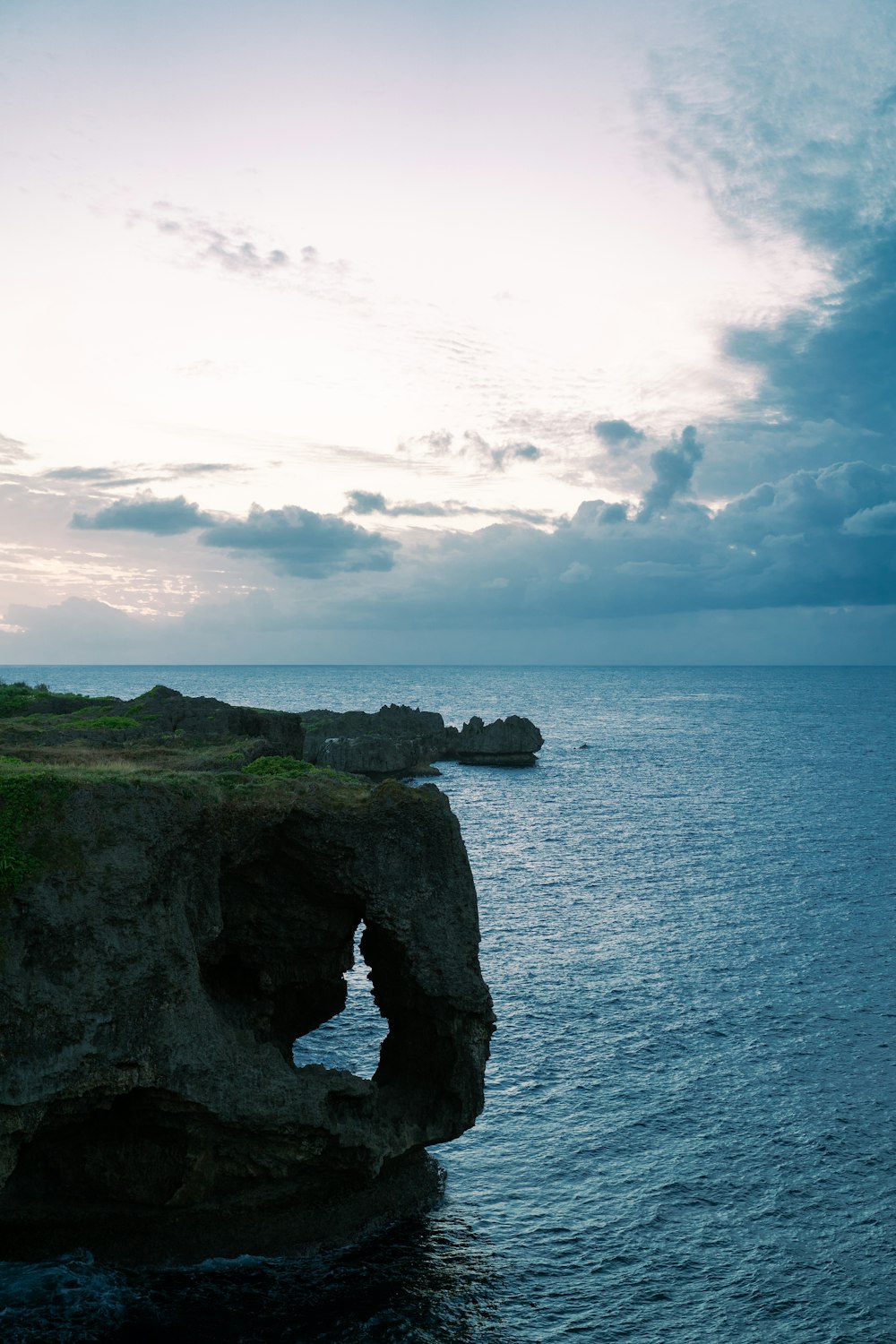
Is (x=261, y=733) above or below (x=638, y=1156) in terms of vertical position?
above

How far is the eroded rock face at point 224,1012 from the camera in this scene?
20.3m

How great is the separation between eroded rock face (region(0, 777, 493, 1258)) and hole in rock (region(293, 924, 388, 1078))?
7.07 meters

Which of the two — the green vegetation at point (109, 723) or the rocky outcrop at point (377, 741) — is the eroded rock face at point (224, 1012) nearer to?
the green vegetation at point (109, 723)

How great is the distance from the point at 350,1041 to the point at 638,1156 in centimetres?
1223

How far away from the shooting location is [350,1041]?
126 feet

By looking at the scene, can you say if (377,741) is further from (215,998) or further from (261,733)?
(215,998)

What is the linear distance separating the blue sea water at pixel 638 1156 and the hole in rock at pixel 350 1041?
0.50ft

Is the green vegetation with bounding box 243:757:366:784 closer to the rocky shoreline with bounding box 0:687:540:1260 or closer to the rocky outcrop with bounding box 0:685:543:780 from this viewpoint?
the rocky shoreline with bounding box 0:687:540:1260

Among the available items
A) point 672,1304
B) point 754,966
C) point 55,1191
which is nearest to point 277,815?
point 55,1191

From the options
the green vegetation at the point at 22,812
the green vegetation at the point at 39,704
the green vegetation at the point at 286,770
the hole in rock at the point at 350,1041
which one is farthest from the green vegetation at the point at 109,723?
the green vegetation at the point at 22,812

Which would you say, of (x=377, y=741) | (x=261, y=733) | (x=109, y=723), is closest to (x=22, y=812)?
(x=109, y=723)

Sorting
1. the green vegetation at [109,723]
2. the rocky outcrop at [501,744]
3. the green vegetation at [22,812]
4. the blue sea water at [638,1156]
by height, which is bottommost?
the blue sea water at [638,1156]

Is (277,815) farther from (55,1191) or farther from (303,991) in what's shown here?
(55,1191)

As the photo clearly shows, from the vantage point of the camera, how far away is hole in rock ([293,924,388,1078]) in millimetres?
35875
